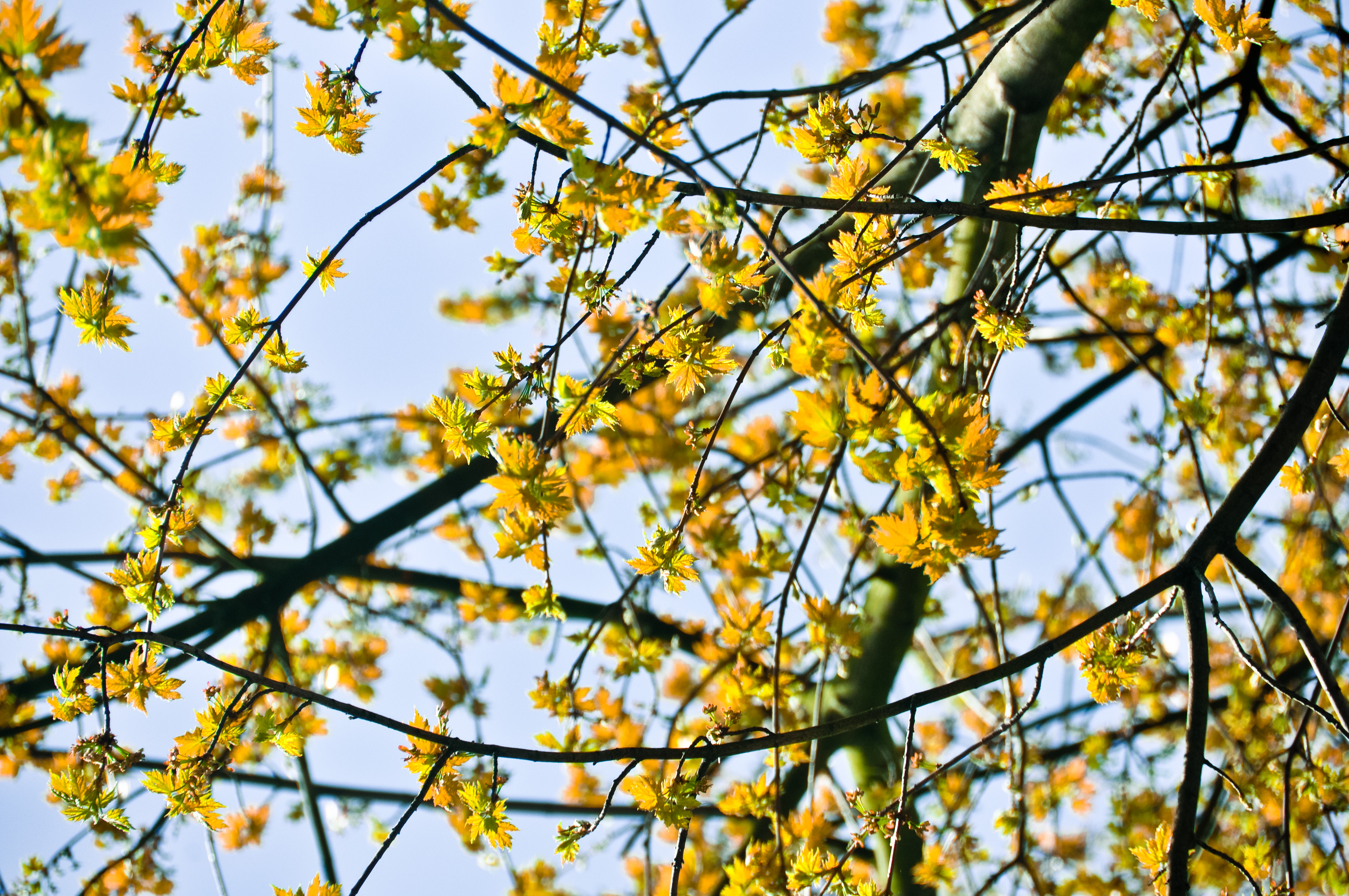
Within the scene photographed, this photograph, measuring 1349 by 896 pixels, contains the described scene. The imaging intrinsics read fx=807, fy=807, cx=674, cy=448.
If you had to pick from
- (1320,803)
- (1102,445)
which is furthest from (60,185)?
(1102,445)

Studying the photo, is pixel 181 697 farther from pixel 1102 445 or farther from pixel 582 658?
pixel 1102 445

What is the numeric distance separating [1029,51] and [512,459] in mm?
1546

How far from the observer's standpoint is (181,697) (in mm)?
1253

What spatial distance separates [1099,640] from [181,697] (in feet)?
4.68

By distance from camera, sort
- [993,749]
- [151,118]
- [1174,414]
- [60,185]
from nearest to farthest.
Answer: [60,185], [151,118], [1174,414], [993,749]

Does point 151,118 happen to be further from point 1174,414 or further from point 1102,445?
point 1102,445

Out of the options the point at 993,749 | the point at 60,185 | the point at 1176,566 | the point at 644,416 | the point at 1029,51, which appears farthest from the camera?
the point at 644,416

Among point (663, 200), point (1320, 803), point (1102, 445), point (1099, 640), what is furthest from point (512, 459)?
point (1102, 445)

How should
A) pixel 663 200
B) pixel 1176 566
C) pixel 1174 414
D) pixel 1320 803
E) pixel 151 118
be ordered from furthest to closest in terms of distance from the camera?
1. pixel 1174 414
2. pixel 1320 803
3. pixel 1176 566
4. pixel 151 118
5. pixel 663 200

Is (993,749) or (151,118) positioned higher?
(151,118)

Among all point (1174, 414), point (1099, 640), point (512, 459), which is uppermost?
point (1174, 414)

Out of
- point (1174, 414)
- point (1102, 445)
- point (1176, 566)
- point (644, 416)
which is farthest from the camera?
point (644, 416)

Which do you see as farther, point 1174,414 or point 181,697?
point 1174,414

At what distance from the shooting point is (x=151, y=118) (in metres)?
1.12
